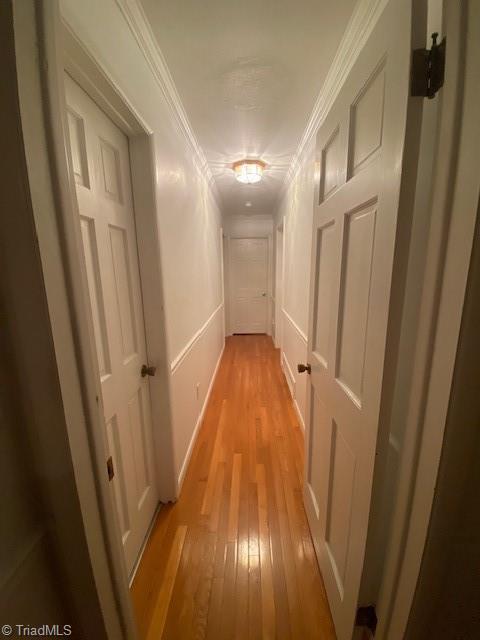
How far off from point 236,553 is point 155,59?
249 centimetres

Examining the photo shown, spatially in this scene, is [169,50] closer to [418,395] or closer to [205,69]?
[205,69]

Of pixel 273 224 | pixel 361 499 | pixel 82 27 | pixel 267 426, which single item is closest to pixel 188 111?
pixel 82 27

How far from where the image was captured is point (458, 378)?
474 millimetres

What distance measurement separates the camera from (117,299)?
1.04 m

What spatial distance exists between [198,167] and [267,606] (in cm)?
292

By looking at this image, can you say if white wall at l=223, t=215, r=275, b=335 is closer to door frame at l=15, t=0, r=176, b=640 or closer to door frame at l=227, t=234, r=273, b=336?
door frame at l=227, t=234, r=273, b=336

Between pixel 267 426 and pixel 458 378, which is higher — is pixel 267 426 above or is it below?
below

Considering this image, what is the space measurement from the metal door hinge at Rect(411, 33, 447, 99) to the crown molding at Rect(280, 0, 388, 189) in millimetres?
664

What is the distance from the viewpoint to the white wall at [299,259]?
1.98 meters

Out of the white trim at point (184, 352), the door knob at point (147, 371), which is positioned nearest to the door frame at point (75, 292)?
the door knob at point (147, 371)

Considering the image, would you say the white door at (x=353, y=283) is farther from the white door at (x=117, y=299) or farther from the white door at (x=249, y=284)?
the white door at (x=249, y=284)

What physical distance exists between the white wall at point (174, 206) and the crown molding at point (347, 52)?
2.99ft

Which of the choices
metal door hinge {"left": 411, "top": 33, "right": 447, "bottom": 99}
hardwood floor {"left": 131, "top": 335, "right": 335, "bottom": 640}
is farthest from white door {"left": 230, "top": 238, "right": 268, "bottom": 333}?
metal door hinge {"left": 411, "top": 33, "right": 447, "bottom": 99}

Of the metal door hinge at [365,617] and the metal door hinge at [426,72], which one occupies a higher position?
the metal door hinge at [426,72]
